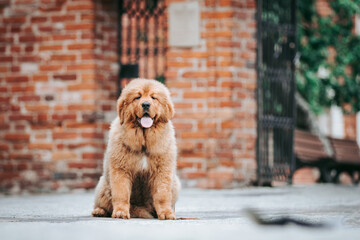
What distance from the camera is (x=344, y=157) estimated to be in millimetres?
12062

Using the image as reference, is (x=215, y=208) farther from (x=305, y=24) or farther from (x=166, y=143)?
(x=305, y=24)

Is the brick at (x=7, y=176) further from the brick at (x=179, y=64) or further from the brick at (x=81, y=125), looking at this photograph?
the brick at (x=179, y=64)

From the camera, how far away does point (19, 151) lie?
9.13 metres

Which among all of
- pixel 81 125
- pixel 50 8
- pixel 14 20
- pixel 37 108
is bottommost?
pixel 81 125

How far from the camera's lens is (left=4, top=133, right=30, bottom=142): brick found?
29.9 feet

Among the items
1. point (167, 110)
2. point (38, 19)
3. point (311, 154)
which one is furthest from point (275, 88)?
point (167, 110)

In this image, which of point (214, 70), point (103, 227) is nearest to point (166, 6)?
point (214, 70)

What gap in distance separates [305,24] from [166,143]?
8.21 m

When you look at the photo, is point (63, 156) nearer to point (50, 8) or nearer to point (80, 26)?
point (80, 26)

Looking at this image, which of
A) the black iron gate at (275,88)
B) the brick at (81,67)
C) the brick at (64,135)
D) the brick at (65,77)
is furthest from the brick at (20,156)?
the black iron gate at (275,88)

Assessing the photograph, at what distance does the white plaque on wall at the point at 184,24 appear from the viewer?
8.84 m

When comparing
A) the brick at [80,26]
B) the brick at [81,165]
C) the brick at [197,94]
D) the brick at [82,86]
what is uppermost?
the brick at [80,26]

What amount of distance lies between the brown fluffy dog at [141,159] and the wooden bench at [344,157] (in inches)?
283

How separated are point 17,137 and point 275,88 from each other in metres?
3.86
